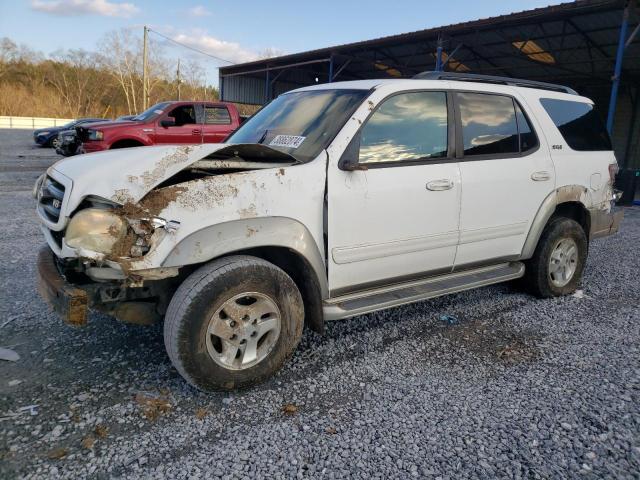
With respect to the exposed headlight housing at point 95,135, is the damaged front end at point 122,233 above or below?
below

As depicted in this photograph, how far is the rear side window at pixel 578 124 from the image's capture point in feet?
14.3

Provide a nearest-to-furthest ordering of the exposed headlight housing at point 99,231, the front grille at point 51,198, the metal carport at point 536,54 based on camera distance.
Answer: the exposed headlight housing at point 99,231
the front grille at point 51,198
the metal carport at point 536,54

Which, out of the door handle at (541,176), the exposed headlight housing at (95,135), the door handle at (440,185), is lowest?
the door handle at (440,185)

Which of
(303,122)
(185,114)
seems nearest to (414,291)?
(303,122)

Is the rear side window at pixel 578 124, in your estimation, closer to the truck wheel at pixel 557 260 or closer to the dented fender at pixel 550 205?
the dented fender at pixel 550 205

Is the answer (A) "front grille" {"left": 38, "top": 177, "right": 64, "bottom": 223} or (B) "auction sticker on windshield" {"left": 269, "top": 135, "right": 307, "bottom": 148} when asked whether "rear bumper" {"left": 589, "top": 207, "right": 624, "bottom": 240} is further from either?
(A) "front grille" {"left": 38, "top": 177, "right": 64, "bottom": 223}

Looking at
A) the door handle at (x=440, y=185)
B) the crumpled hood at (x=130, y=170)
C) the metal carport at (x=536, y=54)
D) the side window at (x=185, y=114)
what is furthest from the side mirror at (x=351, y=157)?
the metal carport at (x=536, y=54)

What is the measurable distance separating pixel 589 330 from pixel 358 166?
243 centimetres

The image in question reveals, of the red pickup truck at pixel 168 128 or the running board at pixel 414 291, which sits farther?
the red pickup truck at pixel 168 128

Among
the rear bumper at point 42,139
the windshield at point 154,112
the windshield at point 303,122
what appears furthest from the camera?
the rear bumper at point 42,139

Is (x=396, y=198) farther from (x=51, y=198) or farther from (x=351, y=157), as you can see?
(x=51, y=198)

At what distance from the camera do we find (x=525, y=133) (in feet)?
13.4

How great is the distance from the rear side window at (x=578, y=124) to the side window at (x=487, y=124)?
563 mm

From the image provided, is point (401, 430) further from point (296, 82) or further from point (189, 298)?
point (296, 82)
